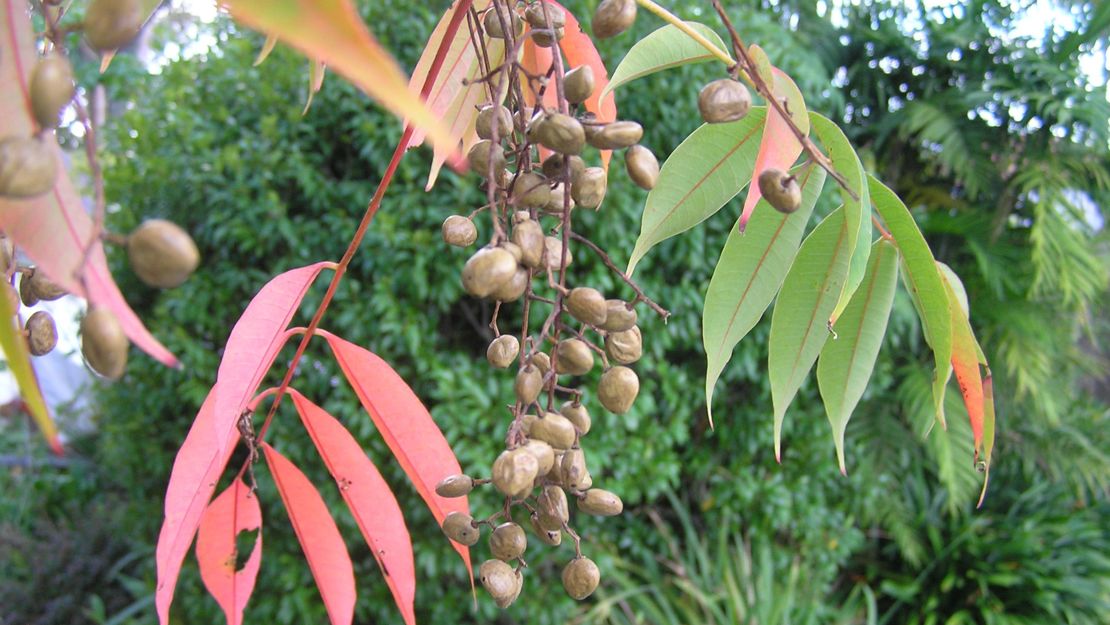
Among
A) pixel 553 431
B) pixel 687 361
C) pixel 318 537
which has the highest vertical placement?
pixel 553 431

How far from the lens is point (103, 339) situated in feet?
0.67

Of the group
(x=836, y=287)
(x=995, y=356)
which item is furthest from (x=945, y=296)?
(x=995, y=356)

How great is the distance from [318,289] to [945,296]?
50.2 inches

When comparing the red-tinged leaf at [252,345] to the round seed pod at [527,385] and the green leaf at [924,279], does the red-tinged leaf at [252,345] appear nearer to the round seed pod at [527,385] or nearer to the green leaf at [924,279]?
the round seed pod at [527,385]

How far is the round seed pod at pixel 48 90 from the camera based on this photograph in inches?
7.4

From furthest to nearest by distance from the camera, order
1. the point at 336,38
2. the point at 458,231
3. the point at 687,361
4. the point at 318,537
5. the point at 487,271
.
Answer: the point at 687,361 < the point at 318,537 < the point at 458,231 < the point at 487,271 < the point at 336,38

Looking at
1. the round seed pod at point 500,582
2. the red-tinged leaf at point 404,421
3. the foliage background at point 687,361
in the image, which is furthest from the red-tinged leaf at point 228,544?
the foliage background at point 687,361

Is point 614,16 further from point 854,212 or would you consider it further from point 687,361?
point 687,361

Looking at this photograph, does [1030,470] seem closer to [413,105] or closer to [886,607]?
[886,607]

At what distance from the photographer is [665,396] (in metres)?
1.62

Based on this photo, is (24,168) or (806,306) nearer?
(24,168)

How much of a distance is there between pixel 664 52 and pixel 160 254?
261 mm

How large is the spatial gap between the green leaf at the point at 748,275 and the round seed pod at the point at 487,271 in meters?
0.16

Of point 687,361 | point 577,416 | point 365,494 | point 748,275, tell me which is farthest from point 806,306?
point 687,361
